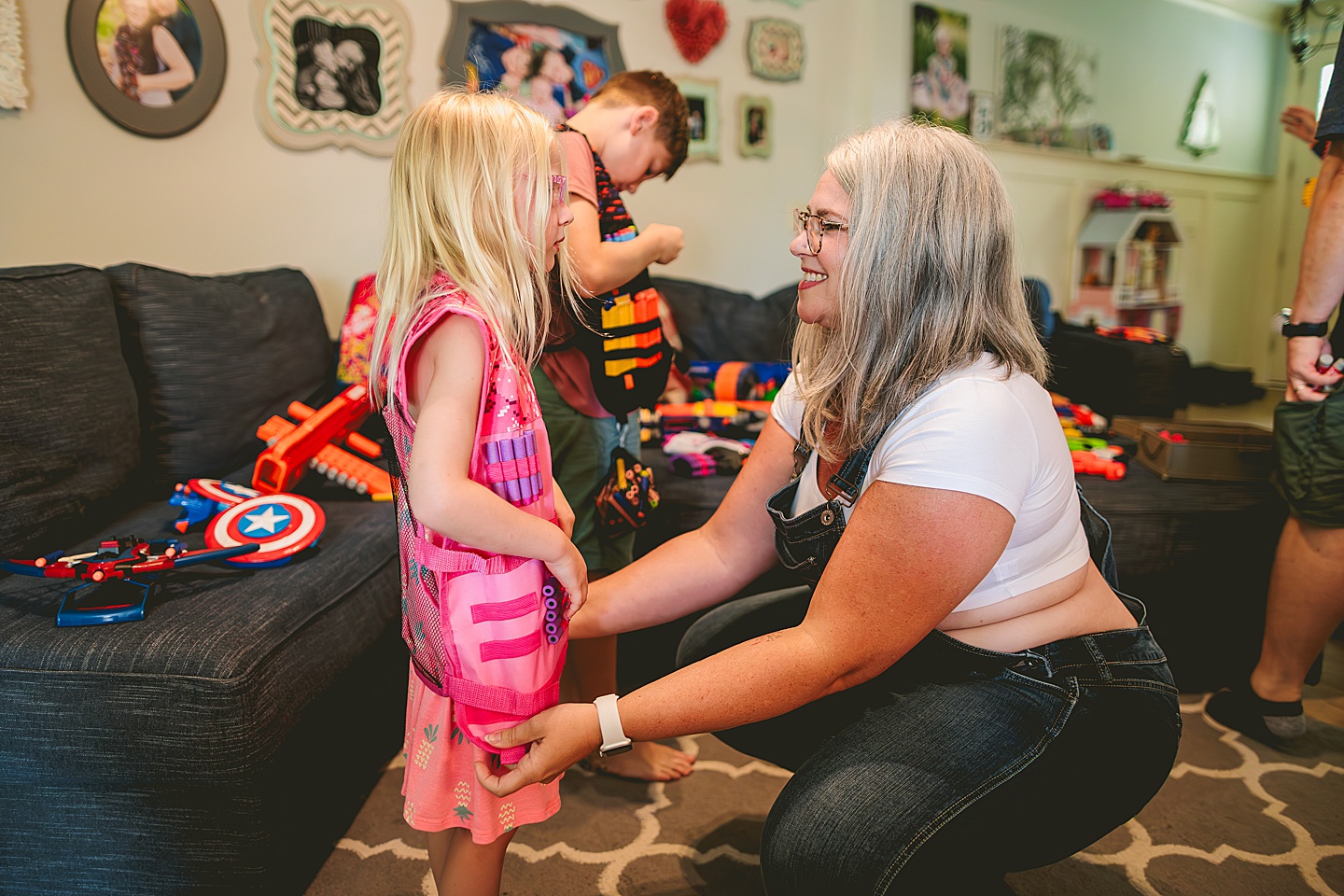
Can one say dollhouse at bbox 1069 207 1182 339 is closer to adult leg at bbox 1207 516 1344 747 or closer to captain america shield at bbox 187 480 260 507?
adult leg at bbox 1207 516 1344 747

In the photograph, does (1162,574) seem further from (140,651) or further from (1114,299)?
(1114,299)

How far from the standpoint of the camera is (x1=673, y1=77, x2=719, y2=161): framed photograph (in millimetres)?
3355

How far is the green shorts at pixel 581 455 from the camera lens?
156 centimetres

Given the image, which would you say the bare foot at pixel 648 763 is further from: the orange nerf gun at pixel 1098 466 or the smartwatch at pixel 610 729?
the orange nerf gun at pixel 1098 466

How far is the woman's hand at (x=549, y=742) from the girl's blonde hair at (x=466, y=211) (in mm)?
438

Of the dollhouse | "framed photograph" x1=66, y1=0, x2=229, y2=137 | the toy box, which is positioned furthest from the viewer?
the dollhouse

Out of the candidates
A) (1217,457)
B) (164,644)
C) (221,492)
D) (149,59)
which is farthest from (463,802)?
(149,59)

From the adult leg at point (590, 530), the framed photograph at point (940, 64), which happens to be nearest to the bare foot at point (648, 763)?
the adult leg at point (590, 530)

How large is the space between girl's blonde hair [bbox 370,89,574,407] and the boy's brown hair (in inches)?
22.7

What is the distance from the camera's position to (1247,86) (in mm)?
5418

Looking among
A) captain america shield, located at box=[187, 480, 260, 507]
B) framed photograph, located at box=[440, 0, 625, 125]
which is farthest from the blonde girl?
framed photograph, located at box=[440, 0, 625, 125]

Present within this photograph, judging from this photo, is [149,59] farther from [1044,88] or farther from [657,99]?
[1044,88]

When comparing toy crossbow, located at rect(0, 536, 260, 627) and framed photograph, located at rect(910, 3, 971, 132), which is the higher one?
framed photograph, located at rect(910, 3, 971, 132)

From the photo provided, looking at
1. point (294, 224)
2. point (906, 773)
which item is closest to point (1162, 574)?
point (906, 773)
